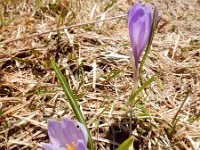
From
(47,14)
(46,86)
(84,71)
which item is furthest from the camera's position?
(47,14)

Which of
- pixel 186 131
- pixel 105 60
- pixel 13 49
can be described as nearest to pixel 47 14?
pixel 13 49

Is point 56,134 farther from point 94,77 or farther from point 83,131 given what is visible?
point 94,77

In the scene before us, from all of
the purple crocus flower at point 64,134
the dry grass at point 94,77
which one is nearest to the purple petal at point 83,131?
the purple crocus flower at point 64,134

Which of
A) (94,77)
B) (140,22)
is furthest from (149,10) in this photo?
(94,77)

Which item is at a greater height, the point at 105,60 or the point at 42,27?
the point at 42,27

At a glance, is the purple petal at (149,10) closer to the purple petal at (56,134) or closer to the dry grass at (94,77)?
the dry grass at (94,77)

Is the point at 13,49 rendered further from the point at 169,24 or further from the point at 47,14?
the point at 169,24

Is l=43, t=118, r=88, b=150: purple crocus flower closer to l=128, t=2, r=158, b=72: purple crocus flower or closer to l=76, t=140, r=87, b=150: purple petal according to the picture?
l=76, t=140, r=87, b=150: purple petal
